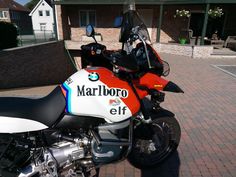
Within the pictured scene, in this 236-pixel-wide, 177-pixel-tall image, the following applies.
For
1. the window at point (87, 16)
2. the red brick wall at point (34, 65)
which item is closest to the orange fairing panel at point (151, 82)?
the red brick wall at point (34, 65)

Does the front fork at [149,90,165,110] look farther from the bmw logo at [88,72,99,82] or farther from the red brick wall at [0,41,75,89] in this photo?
the red brick wall at [0,41,75,89]

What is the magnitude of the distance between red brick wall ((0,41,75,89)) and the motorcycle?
618 cm

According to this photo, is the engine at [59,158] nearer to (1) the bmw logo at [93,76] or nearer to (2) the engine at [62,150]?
(2) the engine at [62,150]

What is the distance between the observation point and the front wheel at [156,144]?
2471mm

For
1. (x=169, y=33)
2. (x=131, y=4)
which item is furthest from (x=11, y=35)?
(x=169, y=33)

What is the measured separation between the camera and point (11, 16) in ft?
140

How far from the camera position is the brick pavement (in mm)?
2580

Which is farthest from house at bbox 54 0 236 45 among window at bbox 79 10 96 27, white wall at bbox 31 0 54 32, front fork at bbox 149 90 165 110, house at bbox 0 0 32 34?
house at bbox 0 0 32 34

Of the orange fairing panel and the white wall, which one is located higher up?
the white wall

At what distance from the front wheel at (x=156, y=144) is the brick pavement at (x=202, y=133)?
13 centimetres

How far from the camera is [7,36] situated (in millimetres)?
7887

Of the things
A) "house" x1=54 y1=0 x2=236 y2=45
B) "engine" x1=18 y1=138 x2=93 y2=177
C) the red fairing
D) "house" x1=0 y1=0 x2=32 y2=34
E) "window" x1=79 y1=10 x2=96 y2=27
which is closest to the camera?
"engine" x1=18 y1=138 x2=93 y2=177

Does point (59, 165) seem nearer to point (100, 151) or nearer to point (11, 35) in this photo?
point (100, 151)

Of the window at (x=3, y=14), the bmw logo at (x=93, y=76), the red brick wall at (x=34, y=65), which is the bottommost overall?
the red brick wall at (x=34, y=65)
